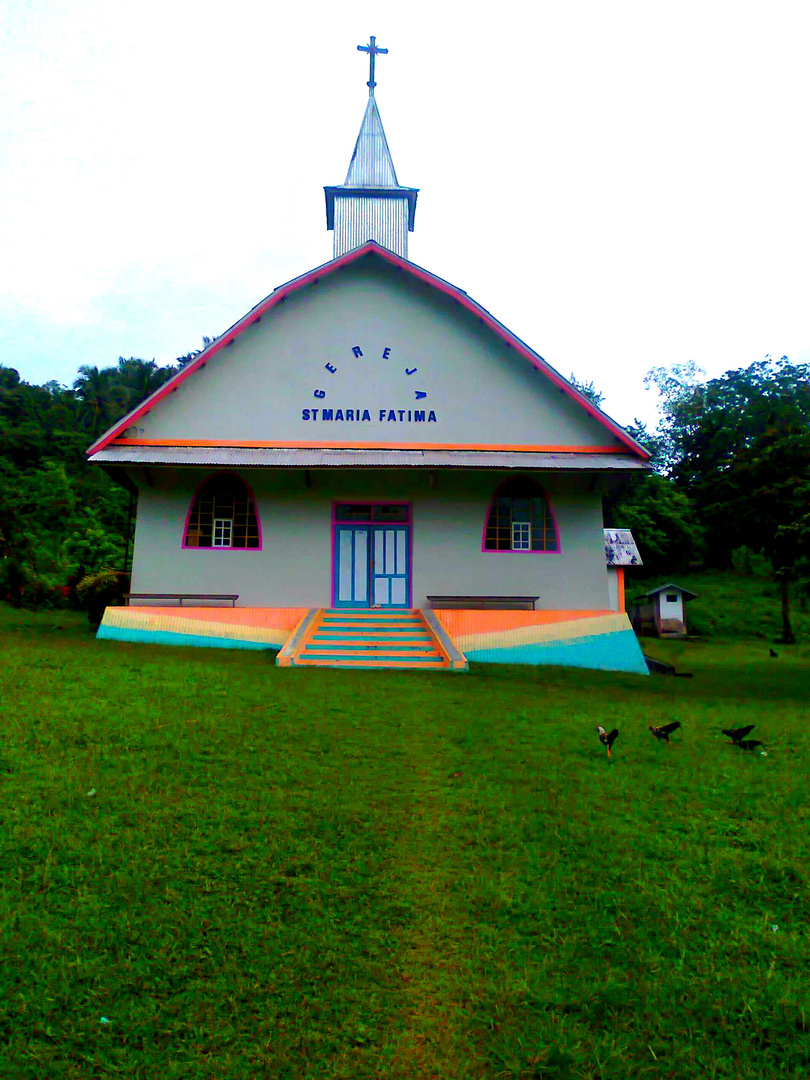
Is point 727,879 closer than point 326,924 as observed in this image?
No

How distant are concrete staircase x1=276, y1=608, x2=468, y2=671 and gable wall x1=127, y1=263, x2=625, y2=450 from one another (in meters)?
3.79

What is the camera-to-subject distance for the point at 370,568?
17250 mm

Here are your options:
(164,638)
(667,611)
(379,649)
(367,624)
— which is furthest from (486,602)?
(667,611)

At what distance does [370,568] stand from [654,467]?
1988cm

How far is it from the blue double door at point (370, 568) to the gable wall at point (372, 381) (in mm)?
2035

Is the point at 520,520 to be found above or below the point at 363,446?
below

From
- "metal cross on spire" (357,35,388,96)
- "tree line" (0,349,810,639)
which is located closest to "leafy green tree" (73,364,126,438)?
"tree line" (0,349,810,639)

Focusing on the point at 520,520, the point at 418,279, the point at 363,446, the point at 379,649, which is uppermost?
the point at 418,279

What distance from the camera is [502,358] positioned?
57.8 ft

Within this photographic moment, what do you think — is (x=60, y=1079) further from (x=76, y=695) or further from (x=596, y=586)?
(x=596, y=586)

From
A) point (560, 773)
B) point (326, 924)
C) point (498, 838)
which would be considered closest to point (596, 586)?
point (560, 773)

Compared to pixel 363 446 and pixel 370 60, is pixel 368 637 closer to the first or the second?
pixel 363 446

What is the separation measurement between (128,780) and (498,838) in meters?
2.68

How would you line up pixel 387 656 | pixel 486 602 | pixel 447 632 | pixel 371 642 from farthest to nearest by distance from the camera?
pixel 486 602 → pixel 447 632 → pixel 371 642 → pixel 387 656
